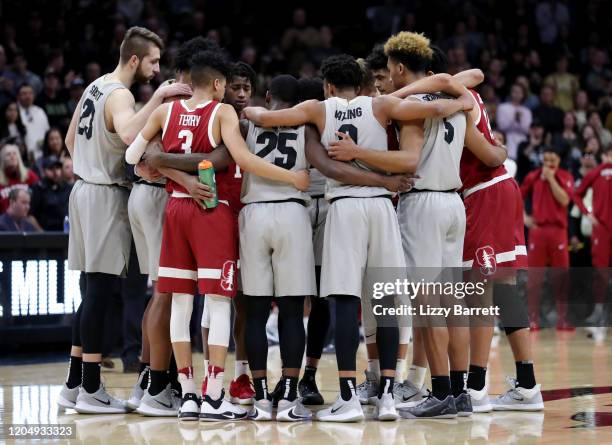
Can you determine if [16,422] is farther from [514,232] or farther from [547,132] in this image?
[547,132]

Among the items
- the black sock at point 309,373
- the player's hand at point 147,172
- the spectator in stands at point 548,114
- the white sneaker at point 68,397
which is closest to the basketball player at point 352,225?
the player's hand at point 147,172

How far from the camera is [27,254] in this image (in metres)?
10.8

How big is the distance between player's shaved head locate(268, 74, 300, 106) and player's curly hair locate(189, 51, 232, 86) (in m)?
0.40

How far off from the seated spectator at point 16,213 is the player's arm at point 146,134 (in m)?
4.56

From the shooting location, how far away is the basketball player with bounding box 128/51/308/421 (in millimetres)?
6789

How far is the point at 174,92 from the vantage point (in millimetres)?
7289

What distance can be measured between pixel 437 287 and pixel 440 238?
32 cm

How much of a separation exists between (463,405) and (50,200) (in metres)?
6.24

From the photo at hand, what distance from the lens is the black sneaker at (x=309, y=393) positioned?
7609mm

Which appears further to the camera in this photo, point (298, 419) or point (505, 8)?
point (505, 8)

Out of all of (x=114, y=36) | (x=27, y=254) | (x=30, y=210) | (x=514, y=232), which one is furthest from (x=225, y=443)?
(x=114, y=36)

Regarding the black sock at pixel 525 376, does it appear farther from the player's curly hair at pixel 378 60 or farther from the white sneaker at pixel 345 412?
the player's curly hair at pixel 378 60

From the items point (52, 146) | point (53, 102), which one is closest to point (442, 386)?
point (52, 146)

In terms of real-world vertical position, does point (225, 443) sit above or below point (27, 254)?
below
